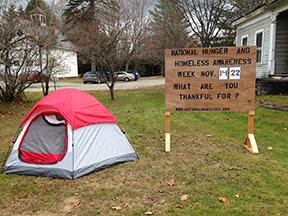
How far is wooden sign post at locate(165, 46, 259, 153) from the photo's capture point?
508cm

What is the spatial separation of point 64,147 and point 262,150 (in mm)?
4107

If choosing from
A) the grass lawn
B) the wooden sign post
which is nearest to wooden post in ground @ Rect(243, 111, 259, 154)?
the wooden sign post

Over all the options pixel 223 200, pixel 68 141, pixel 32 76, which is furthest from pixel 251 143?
pixel 32 76

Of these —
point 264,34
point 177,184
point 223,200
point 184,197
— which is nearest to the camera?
point 223,200

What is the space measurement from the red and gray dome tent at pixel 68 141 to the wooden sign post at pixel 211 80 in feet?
4.66

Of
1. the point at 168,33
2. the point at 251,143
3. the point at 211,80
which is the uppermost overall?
the point at 168,33

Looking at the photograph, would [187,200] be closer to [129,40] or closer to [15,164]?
[15,164]

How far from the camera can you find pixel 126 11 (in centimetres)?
1195

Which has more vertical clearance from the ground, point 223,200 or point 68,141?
point 68,141

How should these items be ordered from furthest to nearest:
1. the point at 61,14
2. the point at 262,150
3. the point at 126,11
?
the point at 61,14, the point at 126,11, the point at 262,150

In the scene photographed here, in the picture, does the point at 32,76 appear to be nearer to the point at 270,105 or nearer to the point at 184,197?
the point at 184,197

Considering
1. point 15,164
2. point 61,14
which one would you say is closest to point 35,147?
point 15,164

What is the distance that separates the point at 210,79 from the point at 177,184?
2598 mm

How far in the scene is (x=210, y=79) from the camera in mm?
5172
